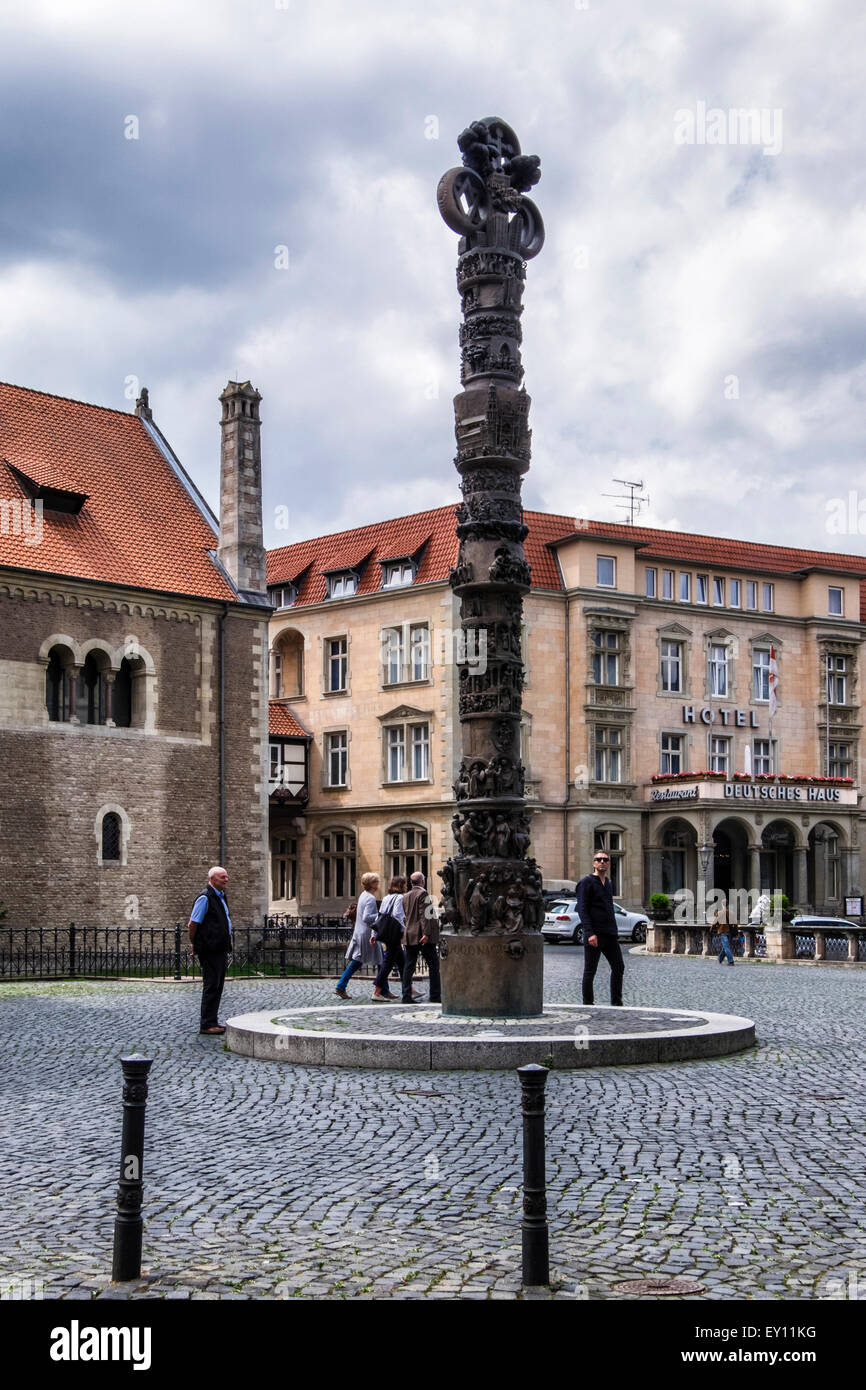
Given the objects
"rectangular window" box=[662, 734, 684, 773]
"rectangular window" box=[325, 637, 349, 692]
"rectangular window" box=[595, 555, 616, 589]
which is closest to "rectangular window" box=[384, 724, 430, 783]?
"rectangular window" box=[325, 637, 349, 692]

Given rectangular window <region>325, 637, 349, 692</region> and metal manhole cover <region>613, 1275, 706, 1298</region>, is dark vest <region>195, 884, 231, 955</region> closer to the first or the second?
metal manhole cover <region>613, 1275, 706, 1298</region>

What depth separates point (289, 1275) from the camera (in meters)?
6.48

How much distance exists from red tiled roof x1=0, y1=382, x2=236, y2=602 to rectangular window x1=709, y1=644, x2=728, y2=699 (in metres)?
25.2

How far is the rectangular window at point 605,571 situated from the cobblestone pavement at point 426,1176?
41.5m

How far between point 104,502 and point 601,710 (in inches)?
904

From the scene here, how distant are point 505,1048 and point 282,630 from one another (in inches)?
1892

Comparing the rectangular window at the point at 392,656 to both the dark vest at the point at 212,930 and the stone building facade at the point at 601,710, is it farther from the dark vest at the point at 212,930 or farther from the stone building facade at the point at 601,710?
the dark vest at the point at 212,930

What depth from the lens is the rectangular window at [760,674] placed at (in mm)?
60031

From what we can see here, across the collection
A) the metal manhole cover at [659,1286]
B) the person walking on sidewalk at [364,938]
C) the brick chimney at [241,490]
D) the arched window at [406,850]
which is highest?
the brick chimney at [241,490]

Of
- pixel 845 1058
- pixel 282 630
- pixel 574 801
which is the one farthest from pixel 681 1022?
pixel 282 630

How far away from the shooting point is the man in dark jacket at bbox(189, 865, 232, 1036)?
53.0 ft

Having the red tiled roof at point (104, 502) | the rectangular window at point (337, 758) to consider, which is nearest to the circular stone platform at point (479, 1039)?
the red tiled roof at point (104, 502)

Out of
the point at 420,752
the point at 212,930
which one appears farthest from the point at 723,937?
the point at 420,752
